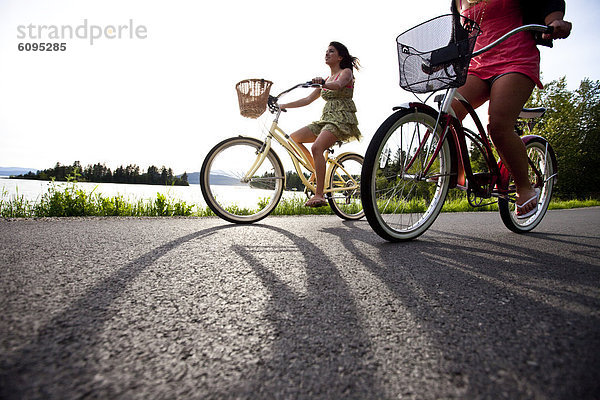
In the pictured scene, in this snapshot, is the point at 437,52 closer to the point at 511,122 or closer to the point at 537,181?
the point at 511,122

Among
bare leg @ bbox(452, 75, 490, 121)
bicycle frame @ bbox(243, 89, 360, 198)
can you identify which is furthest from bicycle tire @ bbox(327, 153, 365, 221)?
bare leg @ bbox(452, 75, 490, 121)

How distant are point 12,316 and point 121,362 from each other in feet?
1.76

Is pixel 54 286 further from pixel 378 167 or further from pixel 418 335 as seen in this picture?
pixel 378 167

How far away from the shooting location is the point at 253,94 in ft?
14.0

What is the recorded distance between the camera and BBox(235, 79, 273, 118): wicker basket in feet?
13.9

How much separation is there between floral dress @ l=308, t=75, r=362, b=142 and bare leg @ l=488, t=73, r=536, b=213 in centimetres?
201

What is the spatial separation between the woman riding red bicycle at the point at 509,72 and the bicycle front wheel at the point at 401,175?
0.44 metres

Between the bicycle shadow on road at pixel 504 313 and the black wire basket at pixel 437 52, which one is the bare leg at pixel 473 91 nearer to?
the black wire basket at pixel 437 52

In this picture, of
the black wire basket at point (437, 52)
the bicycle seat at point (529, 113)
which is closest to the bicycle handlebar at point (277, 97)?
the black wire basket at point (437, 52)

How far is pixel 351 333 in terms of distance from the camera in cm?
106

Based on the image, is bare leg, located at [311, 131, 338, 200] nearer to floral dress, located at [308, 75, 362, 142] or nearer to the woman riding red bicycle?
floral dress, located at [308, 75, 362, 142]

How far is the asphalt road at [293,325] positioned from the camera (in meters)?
0.79

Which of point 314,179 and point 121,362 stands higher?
point 314,179

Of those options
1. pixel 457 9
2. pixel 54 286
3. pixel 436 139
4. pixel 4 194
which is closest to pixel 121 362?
pixel 54 286
